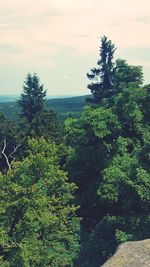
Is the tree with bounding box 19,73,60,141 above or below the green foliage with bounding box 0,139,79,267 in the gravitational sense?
above

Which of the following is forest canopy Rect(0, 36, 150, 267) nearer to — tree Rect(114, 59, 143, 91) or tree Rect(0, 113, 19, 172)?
tree Rect(114, 59, 143, 91)

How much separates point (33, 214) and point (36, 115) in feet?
88.2

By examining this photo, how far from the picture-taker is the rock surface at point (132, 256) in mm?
20908

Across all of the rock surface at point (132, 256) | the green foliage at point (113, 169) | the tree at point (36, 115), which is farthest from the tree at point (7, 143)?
the rock surface at point (132, 256)

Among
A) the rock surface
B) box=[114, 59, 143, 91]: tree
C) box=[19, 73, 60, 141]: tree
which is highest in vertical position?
box=[114, 59, 143, 91]: tree

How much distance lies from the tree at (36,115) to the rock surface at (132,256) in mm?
28253

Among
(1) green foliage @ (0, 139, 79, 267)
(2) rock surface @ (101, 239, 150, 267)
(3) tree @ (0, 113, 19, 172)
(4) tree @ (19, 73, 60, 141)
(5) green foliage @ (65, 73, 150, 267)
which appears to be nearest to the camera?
(2) rock surface @ (101, 239, 150, 267)

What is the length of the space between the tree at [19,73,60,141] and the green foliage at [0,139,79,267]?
20723 millimetres

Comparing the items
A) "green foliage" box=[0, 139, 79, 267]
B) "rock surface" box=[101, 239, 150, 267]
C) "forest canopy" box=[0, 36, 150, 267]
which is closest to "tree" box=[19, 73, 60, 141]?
"forest canopy" box=[0, 36, 150, 267]

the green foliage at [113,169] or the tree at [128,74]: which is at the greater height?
the tree at [128,74]

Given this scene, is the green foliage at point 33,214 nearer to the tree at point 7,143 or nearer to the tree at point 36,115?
the tree at point 36,115

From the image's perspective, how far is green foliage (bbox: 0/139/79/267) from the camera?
89.7 feet

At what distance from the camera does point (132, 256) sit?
21641mm

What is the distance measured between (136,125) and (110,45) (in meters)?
29.9
